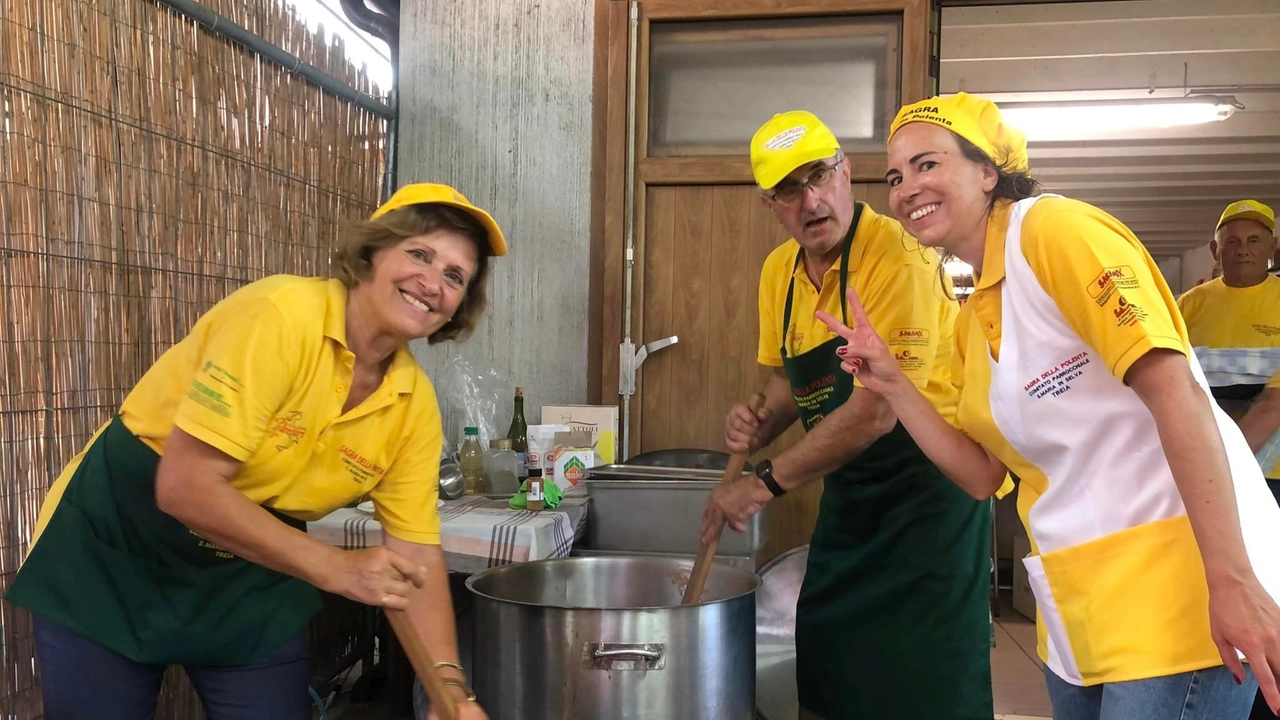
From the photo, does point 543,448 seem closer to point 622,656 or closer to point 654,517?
point 654,517

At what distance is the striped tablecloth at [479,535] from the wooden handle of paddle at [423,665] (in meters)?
0.69

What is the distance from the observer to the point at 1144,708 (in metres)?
1.11

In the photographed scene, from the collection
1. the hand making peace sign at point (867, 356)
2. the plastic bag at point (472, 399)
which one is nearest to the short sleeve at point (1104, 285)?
the hand making peace sign at point (867, 356)

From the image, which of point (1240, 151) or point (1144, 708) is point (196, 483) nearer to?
point (1144, 708)

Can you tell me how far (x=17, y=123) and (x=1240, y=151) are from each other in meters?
8.81

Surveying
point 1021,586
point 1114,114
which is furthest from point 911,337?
point 1114,114

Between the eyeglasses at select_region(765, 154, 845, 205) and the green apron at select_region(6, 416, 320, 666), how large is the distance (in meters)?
1.35

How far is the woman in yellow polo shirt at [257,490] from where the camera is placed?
1.28m

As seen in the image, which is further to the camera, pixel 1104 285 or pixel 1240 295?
pixel 1240 295

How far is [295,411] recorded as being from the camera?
142cm

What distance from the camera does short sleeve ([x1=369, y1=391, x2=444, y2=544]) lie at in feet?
5.25

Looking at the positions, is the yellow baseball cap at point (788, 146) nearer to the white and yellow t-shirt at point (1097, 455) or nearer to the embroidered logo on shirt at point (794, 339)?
the embroidered logo on shirt at point (794, 339)

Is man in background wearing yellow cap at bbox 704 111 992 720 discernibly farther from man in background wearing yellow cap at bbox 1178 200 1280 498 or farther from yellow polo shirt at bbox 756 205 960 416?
man in background wearing yellow cap at bbox 1178 200 1280 498

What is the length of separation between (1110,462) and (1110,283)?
0.25 meters
